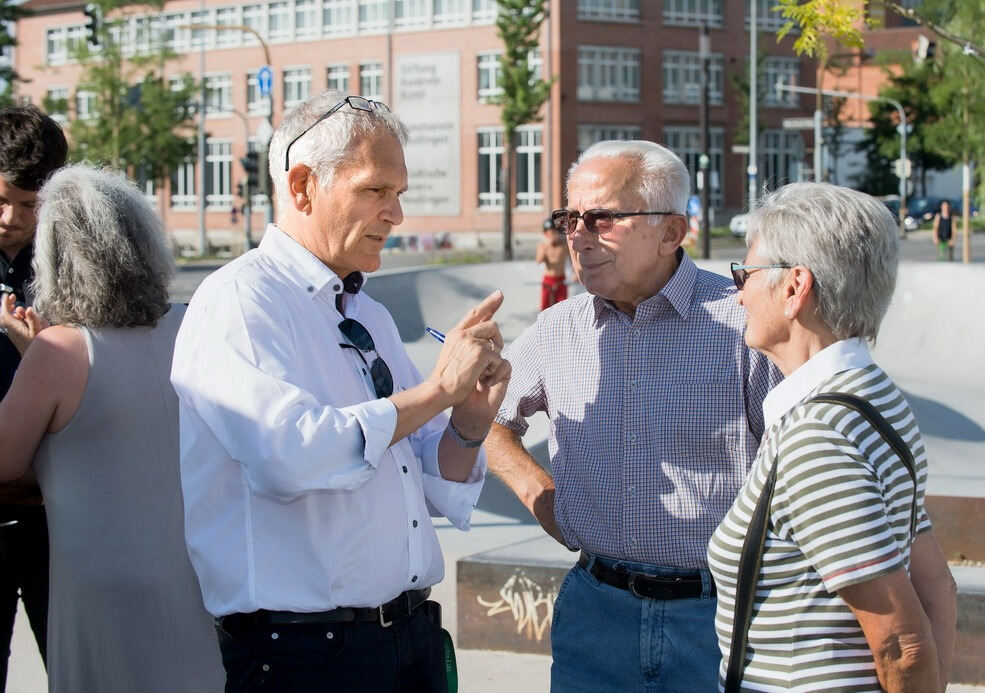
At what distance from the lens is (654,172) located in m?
3.23

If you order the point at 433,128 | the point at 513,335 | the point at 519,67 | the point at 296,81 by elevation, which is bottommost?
the point at 513,335

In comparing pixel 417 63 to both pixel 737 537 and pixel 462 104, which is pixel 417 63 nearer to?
pixel 462 104

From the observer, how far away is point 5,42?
139 ft

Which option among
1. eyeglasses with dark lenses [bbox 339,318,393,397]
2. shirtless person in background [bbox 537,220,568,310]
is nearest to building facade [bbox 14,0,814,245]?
shirtless person in background [bbox 537,220,568,310]

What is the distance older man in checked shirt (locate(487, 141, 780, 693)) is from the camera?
303cm

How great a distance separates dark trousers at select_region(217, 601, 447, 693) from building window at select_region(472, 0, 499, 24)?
57562mm

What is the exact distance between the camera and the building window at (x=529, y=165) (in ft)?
186

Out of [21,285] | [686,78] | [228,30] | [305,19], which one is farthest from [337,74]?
[21,285]

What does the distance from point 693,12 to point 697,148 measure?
6.76m

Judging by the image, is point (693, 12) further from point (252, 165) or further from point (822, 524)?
point (822, 524)

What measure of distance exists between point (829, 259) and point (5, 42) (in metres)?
44.7

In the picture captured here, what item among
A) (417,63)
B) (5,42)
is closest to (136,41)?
(5,42)

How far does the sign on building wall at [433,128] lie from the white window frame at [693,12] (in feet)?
34.8

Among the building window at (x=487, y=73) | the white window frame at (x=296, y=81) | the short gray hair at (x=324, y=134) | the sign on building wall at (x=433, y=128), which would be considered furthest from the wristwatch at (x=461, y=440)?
the white window frame at (x=296, y=81)
